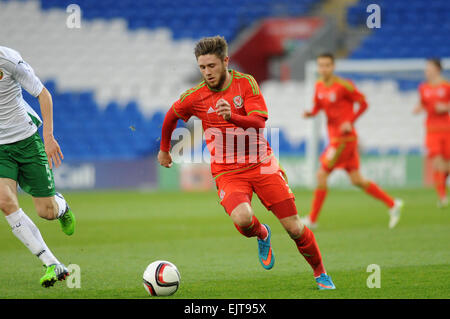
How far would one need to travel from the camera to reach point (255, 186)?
18.1 feet

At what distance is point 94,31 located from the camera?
19969mm

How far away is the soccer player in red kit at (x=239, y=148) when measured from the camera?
5.24 m

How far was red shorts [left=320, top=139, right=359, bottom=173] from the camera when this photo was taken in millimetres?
9555

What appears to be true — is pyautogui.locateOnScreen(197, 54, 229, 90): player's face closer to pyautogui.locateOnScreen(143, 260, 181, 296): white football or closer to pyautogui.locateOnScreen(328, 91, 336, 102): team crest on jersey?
pyautogui.locateOnScreen(143, 260, 181, 296): white football

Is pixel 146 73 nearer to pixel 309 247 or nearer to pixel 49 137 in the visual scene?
pixel 49 137

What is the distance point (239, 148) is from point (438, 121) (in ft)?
25.5

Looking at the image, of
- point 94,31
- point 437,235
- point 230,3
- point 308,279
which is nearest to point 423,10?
point 230,3

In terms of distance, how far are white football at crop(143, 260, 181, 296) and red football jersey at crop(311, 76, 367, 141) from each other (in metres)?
4.66

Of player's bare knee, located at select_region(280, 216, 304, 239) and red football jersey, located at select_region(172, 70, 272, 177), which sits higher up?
red football jersey, located at select_region(172, 70, 272, 177)

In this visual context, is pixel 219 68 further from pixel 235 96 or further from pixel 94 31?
pixel 94 31

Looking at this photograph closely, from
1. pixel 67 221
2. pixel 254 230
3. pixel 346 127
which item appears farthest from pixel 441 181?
pixel 67 221

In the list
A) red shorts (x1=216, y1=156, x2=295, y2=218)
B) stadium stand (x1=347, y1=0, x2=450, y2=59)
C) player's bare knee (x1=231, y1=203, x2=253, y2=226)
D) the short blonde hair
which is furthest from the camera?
stadium stand (x1=347, y1=0, x2=450, y2=59)

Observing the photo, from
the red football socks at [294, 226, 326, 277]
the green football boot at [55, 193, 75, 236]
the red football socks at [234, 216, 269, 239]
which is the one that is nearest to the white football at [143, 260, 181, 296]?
the red football socks at [234, 216, 269, 239]

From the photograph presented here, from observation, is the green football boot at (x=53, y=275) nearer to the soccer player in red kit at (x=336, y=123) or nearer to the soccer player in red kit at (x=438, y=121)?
the soccer player in red kit at (x=336, y=123)
